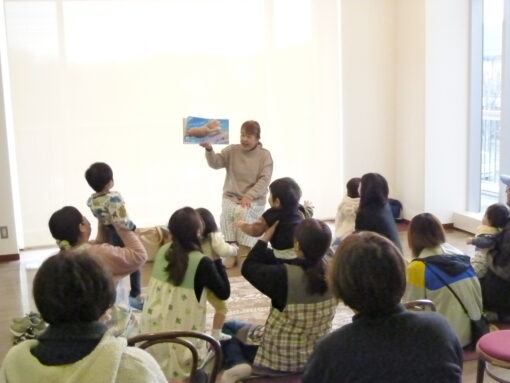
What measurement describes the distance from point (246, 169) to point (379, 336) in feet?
11.6

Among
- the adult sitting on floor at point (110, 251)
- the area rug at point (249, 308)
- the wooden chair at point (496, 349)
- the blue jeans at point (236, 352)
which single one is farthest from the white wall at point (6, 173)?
the wooden chair at point (496, 349)

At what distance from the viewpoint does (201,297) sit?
273cm

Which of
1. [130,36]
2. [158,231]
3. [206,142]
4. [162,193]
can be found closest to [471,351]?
[158,231]

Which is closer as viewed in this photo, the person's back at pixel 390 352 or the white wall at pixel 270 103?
the person's back at pixel 390 352

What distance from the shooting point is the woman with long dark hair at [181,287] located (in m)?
2.66

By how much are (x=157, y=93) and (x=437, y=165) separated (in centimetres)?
268

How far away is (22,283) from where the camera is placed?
4.71 m

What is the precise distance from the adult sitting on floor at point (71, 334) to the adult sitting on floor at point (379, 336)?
472 mm

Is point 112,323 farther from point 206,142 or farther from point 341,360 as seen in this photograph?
point 206,142

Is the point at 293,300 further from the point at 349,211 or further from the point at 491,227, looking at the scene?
the point at 349,211

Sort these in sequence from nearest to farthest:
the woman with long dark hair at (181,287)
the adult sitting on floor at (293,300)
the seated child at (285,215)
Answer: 1. the adult sitting on floor at (293,300)
2. the woman with long dark hair at (181,287)
3. the seated child at (285,215)

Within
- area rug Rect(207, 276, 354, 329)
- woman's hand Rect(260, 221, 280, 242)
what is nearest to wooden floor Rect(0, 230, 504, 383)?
area rug Rect(207, 276, 354, 329)

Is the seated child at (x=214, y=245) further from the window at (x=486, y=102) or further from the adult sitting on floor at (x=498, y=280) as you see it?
the window at (x=486, y=102)

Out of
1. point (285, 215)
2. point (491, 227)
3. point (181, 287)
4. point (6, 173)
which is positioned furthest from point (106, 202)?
point (6, 173)
